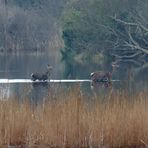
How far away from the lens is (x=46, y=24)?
5728cm

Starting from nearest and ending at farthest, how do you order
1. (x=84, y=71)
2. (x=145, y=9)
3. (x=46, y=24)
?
(x=84, y=71) → (x=145, y=9) → (x=46, y=24)

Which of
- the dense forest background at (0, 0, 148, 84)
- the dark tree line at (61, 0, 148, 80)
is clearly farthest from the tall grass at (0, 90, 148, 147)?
the dark tree line at (61, 0, 148, 80)

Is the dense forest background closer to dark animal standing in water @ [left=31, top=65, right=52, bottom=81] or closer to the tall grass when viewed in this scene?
dark animal standing in water @ [left=31, top=65, right=52, bottom=81]

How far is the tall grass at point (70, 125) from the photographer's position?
965cm

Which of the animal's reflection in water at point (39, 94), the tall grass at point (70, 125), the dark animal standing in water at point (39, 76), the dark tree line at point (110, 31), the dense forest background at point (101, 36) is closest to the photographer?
the tall grass at point (70, 125)

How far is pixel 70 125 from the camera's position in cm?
966

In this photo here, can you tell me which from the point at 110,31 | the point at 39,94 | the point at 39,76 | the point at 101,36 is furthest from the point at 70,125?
the point at 101,36

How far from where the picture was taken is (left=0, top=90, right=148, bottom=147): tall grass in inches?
380

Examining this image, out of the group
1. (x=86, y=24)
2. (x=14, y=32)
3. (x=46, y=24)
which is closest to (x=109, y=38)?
(x=86, y=24)

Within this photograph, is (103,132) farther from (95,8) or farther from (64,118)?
(95,8)

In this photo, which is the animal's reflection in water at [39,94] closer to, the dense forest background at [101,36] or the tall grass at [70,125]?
the tall grass at [70,125]

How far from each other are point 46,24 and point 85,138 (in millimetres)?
48080

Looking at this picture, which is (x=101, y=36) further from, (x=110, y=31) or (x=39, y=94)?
(x=39, y=94)

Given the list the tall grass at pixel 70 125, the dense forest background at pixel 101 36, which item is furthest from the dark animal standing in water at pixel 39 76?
the tall grass at pixel 70 125
